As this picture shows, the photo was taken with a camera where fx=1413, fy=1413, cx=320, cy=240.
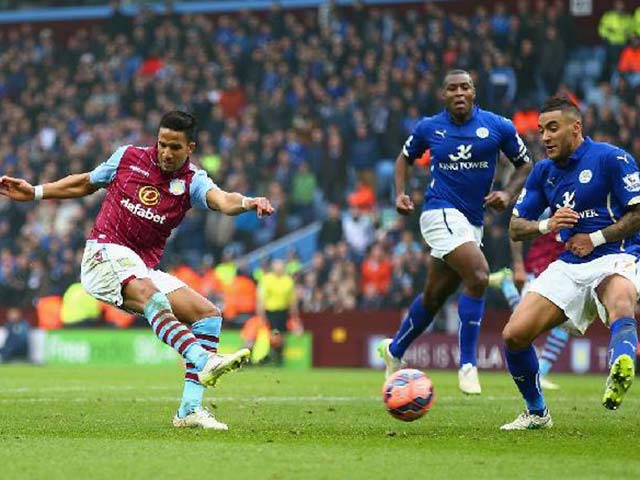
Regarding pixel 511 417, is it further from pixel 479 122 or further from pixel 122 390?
pixel 122 390

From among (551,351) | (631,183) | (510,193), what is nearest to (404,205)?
Result: (510,193)

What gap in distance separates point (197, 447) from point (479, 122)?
5.64 m

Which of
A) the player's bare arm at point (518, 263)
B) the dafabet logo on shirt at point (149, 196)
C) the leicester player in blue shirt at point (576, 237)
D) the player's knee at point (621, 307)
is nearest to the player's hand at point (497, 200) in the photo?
the leicester player in blue shirt at point (576, 237)

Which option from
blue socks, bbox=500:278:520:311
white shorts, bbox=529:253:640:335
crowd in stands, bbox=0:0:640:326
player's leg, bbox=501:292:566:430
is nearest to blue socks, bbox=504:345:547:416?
player's leg, bbox=501:292:566:430

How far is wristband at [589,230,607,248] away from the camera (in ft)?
32.1

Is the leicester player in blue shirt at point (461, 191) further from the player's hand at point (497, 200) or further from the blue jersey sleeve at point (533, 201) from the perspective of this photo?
the blue jersey sleeve at point (533, 201)

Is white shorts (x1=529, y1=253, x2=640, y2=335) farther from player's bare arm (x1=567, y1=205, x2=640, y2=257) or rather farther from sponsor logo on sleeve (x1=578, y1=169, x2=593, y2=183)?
sponsor logo on sleeve (x1=578, y1=169, x2=593, y2=183)

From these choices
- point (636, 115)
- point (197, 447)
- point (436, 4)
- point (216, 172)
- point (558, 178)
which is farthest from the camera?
point (436, 4)

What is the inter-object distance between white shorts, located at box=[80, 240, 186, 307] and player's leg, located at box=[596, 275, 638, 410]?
124 inches

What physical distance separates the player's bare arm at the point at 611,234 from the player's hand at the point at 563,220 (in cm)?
21

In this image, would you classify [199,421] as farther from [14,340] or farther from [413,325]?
[14,340]

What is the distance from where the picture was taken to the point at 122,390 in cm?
1548

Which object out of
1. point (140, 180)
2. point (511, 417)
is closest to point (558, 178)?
point (511, 417)

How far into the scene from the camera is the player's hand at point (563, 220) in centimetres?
968
